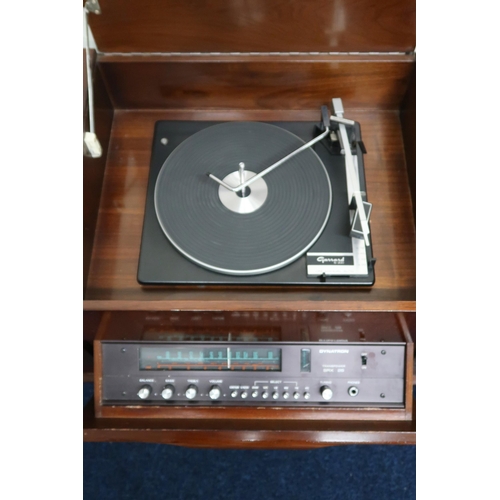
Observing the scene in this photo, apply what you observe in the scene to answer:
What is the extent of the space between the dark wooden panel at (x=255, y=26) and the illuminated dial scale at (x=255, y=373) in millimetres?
675

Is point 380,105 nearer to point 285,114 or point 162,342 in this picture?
point 285,114

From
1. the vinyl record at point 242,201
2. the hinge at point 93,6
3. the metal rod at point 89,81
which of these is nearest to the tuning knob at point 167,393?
the vinyl record at point 242,201

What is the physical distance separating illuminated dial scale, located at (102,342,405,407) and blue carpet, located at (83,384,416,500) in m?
0.57

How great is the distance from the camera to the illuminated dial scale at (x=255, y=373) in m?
0.98

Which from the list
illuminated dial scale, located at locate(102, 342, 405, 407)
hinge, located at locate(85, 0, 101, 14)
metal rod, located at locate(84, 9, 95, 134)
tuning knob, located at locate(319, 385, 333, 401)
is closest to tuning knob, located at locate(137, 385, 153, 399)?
illuminated dial scale, located at locate(102, 342, 405, 407)

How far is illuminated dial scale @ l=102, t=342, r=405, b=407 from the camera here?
98 centimetres

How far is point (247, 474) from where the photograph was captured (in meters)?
1.51

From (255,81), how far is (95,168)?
0.43 metres

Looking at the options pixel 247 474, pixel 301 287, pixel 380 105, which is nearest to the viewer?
pixel 301 287

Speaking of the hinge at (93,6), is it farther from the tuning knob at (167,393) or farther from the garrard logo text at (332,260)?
the tuning knob at (167,393)

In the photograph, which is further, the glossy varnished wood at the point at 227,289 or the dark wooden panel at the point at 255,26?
the dark wooden panel at the point at 255,26

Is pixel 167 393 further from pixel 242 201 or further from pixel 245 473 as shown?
pixel 245 473

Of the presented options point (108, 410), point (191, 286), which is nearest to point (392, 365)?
point (191, 286)

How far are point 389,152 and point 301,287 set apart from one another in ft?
1.41
